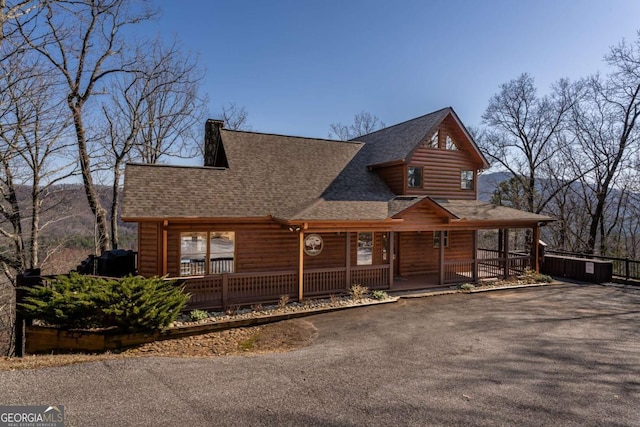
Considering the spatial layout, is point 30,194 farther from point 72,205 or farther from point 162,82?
point 162,82

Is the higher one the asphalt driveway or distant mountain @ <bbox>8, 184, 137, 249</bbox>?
distant mountain @ <bbox>8, 184, 137, 249</bbox>

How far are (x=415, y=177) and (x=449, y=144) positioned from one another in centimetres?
295

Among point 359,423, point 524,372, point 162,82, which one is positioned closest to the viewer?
point 359,423

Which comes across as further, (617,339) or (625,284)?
(625,284)

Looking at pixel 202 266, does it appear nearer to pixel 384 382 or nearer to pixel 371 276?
pixel 371 276

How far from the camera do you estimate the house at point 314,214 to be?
11562 millimetres

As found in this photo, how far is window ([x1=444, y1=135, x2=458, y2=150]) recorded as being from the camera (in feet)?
57.8

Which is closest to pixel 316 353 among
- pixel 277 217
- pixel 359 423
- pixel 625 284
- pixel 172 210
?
pixel 359 423

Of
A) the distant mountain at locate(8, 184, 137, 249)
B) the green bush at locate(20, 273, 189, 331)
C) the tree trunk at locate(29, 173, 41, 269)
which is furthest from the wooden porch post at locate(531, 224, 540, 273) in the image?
the tree trunk at locate(29, 173, 41, 269)

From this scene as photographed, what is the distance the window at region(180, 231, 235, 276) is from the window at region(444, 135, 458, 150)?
12.1 m

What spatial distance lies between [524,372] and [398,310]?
4.93 meters

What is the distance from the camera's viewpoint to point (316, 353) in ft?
24.9

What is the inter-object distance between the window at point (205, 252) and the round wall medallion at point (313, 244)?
299 centimetres

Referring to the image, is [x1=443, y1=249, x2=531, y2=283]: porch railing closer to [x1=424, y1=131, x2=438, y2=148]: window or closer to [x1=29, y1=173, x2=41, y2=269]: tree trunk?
[x1=424, y1=131, x2=438, y2=148]: window
